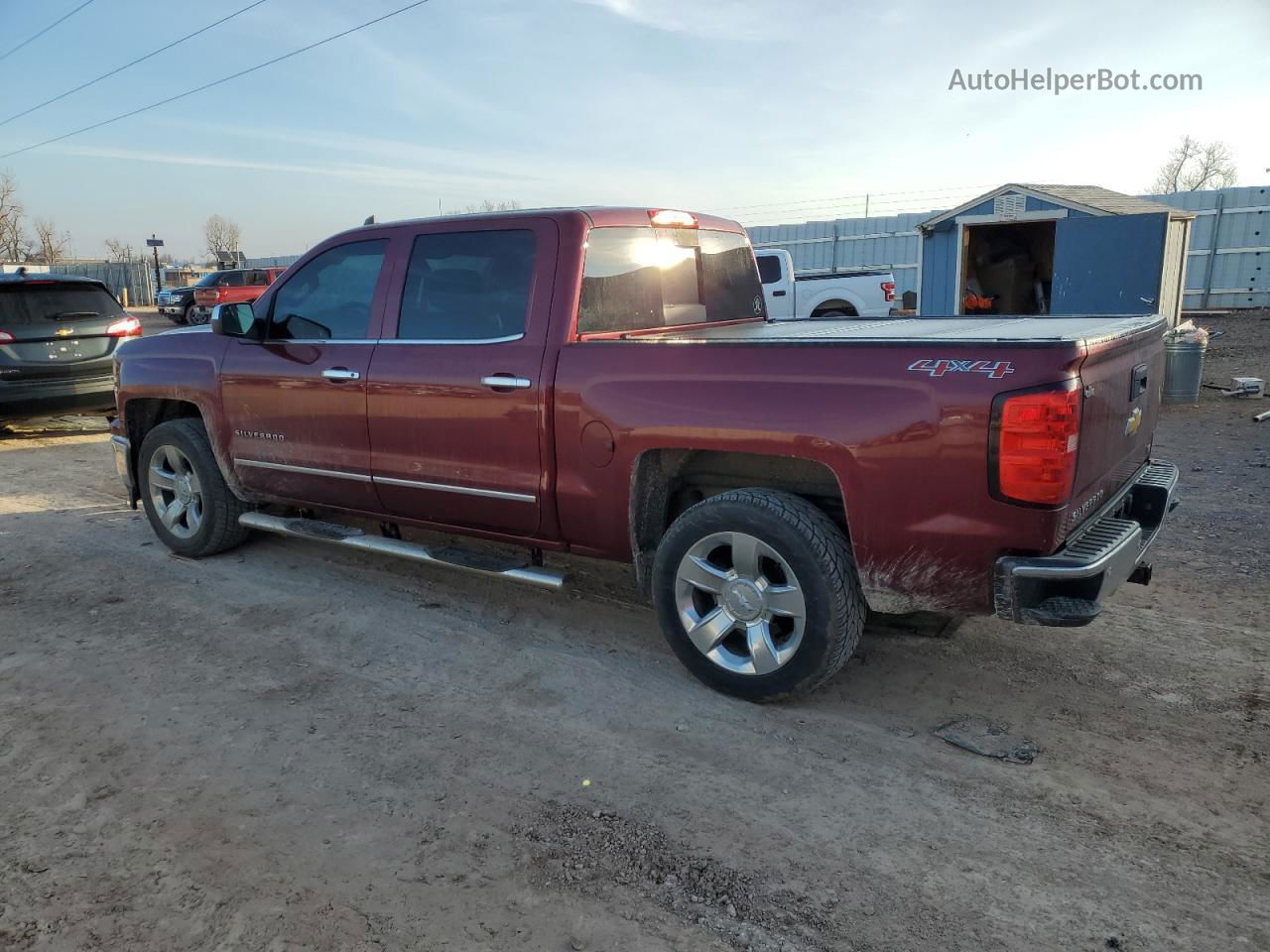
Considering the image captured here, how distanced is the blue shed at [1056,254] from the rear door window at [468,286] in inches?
430

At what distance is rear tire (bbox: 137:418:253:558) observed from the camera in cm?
544

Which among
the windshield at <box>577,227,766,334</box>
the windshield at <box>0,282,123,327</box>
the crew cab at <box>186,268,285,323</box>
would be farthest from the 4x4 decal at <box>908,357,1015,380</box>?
the crew cab at <box>186,268,285,323</box>

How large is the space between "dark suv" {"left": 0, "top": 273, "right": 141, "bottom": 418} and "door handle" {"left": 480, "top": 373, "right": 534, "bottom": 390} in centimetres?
654

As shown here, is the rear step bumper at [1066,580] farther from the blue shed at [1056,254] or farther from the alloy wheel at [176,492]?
the blue shed at [1056,254]

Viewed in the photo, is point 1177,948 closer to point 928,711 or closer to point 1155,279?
point 928,711

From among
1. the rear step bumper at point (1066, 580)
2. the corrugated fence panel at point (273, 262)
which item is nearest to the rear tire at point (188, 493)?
the rear step bumper at point (1066, 580)

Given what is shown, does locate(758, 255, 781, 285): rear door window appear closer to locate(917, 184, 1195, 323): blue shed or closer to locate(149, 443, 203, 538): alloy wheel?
locate(917, 184, 1195, 323): blue shed

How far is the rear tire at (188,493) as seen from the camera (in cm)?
544

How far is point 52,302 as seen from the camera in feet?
30.0

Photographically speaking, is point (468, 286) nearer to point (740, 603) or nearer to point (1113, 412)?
point (740, 603)

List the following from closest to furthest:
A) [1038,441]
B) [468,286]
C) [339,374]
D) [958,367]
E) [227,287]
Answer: [1038,441], [958,367], [468,286], [339,374], [227,287]

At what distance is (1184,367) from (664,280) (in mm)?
9632

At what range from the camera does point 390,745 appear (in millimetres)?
3312

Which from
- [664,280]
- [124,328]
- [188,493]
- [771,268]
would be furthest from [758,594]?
[771,268]
